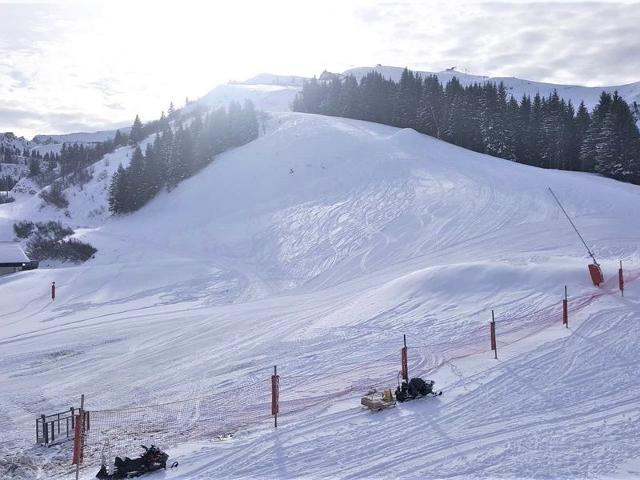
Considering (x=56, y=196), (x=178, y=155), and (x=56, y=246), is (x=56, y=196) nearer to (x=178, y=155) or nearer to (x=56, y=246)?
(x=178, y=155)

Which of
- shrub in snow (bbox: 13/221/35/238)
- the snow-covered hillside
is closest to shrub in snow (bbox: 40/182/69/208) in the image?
shrub in snow (bbox: 13/221/35/238)

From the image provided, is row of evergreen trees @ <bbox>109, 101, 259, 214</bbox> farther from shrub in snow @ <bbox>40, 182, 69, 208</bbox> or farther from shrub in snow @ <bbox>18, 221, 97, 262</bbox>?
shrub in snow @ <bbox>40, 182, 69, 208</bbox>

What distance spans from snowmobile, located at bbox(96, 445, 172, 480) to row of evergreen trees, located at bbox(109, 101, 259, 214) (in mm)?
57503

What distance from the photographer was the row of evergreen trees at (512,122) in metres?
55.0

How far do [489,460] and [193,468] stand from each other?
5043 millimetres

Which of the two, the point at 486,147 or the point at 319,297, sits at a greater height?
the point at 486,147

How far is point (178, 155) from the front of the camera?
6869 centimetres

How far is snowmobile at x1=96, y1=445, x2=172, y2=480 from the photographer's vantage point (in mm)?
10492

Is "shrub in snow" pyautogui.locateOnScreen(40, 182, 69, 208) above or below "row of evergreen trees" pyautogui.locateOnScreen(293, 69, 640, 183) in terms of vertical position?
below

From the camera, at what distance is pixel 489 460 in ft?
32.2

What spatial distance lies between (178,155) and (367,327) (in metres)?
52.7

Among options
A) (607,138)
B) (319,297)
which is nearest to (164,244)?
(319,297)

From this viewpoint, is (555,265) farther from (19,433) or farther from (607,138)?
(607,138)

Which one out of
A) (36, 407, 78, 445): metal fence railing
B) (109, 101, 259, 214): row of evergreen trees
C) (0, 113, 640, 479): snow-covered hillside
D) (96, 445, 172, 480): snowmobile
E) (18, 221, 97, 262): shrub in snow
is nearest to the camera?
(96, 445, 172, 480): snowmobile
